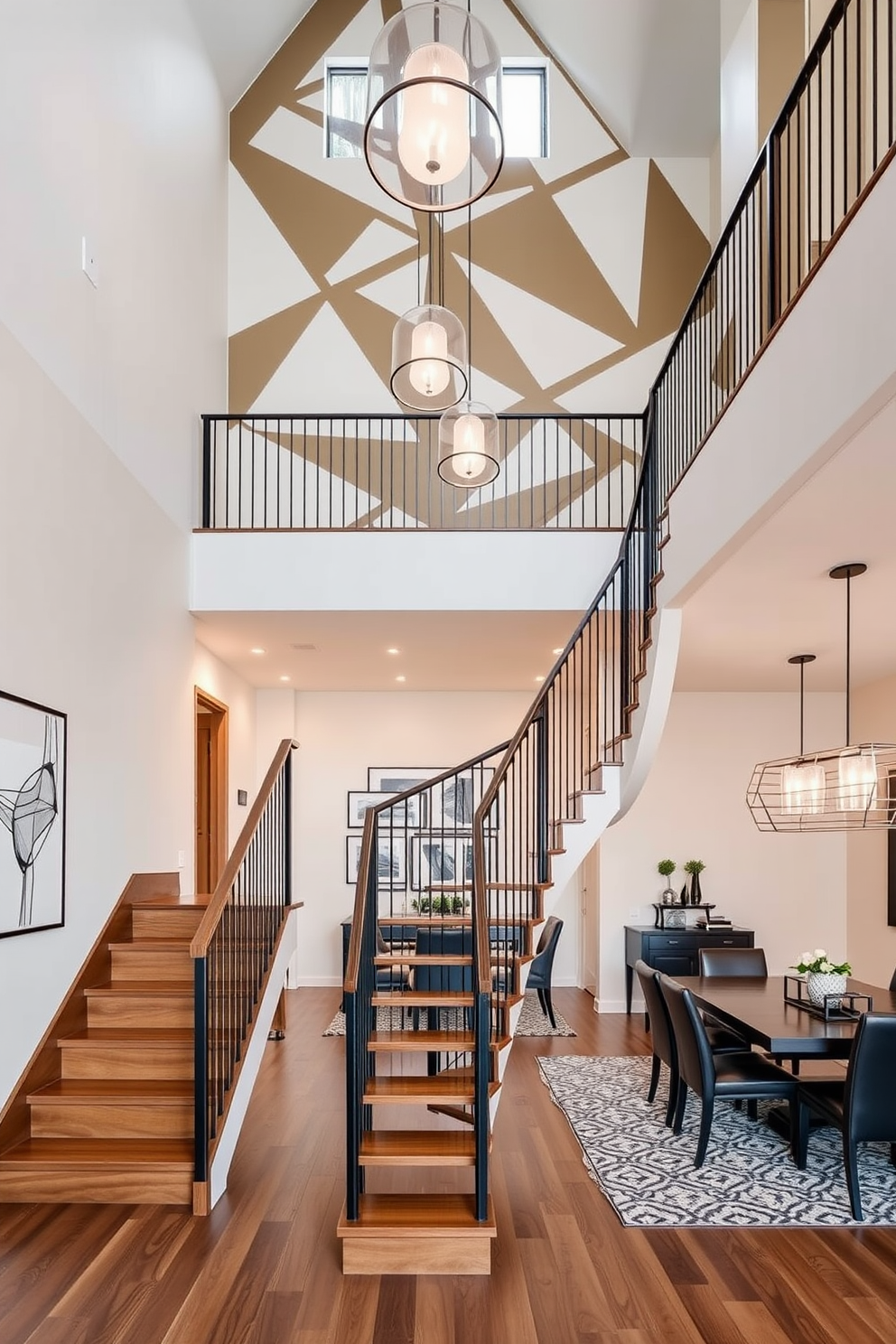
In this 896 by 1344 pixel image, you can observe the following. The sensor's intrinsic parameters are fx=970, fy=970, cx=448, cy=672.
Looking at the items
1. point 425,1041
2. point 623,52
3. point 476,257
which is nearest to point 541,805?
point 425,1041

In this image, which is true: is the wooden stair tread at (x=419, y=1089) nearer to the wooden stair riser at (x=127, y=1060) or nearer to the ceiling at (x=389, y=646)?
the wooden stair riser at (x=127, y=1060)

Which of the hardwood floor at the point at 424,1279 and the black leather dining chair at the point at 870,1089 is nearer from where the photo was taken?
the hardwood floor at the point at 424,1279

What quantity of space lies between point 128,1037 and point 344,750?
548 cm


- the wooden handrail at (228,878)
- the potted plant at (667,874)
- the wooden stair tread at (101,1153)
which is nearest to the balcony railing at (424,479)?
the potted plant at (667,874)

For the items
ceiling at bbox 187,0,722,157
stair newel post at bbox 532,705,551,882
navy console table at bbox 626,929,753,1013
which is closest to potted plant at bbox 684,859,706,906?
navy console table at bbox 626,929,753,1013

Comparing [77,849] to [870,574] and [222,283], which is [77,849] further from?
[222,283]

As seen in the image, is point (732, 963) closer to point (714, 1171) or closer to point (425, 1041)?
point (714, 1171)

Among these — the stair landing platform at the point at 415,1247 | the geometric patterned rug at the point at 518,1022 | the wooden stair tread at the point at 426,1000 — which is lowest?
the geometric patterned rug at the point at 518,1022

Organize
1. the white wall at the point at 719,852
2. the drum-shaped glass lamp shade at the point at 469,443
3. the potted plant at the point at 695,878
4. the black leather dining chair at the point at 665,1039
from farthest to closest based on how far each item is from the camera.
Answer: the white wall at the point at 719,852
the potted plant at the point at 695,878
the drum-shaped glass lamp shade at the point at 469,443
the black leather dining chair at the point at 665,1039

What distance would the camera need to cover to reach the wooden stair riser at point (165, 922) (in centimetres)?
547

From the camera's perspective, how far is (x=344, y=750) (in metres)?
10.1

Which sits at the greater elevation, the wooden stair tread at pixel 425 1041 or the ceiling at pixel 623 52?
the ceiling at pixel 623 52

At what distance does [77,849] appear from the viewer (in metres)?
4.88

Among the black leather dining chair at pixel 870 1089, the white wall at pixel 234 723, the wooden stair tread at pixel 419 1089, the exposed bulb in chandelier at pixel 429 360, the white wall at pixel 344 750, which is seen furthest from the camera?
the white wall at pixel 344 750
